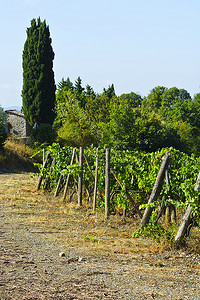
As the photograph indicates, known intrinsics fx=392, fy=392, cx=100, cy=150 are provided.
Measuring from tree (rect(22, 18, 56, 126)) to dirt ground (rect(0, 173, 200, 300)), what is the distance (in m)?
30.0

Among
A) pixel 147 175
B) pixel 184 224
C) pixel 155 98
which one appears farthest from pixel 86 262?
pixel 155 98

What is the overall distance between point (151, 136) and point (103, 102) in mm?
16861

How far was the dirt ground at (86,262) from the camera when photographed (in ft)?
14.1

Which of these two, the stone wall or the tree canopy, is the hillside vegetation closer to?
the tree canopy

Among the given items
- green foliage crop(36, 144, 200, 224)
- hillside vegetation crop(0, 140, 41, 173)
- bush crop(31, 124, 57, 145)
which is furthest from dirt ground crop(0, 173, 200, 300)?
bush crop(31, 124, 57, 145)

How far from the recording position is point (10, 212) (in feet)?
33.3

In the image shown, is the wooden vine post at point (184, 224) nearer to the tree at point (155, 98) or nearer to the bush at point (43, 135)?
the bush at point (43, 135)

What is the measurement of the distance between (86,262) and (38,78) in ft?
115

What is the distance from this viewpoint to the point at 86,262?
222 inches

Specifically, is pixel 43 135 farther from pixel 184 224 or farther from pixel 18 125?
pixel 184 224

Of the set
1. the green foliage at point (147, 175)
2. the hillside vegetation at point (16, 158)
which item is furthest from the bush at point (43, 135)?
the green foliage at point (147, 175)

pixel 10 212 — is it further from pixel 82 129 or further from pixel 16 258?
pixel 82 129

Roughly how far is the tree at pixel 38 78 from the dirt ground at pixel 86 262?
30.0m

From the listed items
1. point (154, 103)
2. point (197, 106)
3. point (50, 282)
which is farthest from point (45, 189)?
point (154, 103)
